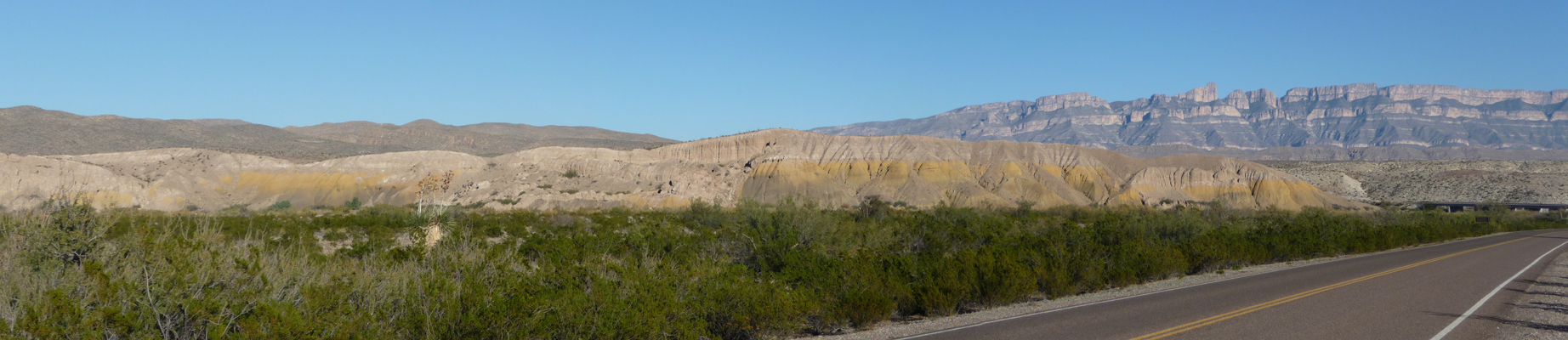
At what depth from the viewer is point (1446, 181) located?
12594 cm

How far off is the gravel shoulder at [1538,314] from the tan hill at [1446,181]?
112170 mm

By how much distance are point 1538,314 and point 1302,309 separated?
13.5 ft

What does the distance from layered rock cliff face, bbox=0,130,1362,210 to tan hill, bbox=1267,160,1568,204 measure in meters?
32.8

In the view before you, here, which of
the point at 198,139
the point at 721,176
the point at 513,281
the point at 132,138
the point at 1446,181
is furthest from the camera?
the point at 198,139

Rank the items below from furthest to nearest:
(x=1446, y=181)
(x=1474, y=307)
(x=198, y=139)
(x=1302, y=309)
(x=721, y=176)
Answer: (x=198, y=139) → (x=1446, y=181) → (x=721, y=176) → (x=1474, y=307) → (x=1302, y=309)

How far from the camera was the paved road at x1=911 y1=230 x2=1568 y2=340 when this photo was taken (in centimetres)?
1303

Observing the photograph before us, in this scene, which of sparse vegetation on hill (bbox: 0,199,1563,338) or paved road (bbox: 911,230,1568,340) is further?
paved road (bbox: 911,230,1568,340)

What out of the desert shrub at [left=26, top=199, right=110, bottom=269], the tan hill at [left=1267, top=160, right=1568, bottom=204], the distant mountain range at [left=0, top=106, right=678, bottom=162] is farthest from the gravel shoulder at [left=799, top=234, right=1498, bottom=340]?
the tan hill at [left=1267, top=160, right=1568, bottom=204]

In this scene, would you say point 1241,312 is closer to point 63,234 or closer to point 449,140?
point 63,234

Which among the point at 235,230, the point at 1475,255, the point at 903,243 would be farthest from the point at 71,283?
the point at 1475,255

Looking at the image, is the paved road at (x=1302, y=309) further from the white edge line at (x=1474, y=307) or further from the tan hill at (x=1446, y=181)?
the tan hill at (x=1446, y=181)

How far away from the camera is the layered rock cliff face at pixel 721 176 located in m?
75.6

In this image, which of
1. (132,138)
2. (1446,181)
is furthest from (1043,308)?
(132,138)

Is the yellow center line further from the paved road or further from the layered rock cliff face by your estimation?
the layered rock cliff face
